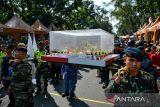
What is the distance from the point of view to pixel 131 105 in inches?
147

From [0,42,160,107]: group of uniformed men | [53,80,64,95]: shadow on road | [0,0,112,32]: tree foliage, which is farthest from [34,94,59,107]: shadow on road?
[0,0,112,32]: tree foliage

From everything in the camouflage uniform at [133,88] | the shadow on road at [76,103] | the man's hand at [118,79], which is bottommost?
the shadow on road at [76,103]

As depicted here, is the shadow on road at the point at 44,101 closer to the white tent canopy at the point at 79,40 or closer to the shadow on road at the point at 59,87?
the shadow on road at the point at 59,87

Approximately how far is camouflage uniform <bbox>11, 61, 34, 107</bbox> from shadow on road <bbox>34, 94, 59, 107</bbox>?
260 centimetres

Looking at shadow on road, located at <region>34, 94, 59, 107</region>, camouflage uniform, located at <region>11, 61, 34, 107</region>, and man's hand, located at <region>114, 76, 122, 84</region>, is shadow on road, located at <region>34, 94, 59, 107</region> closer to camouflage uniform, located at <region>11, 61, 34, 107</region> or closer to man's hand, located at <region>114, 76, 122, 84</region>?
camouflage uniform, located at <region>11, 61, 34, 107</region>

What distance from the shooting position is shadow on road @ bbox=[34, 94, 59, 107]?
8.83 meters

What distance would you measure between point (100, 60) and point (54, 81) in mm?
5012

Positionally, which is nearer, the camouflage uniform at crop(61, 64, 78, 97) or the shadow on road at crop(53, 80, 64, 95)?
the camouflage uniform at crop(61, 64, 78, 97)

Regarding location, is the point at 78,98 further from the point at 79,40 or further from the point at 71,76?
the point at 79,40

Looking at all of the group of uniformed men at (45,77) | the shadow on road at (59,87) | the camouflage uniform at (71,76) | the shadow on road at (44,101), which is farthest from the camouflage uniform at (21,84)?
the shadow on road at (59,87)

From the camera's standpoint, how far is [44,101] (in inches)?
366

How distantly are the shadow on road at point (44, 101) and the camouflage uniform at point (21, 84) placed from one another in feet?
8.54

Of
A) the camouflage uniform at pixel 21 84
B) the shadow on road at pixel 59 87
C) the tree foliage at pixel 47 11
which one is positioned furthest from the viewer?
the tree foliage at pixel 47 11

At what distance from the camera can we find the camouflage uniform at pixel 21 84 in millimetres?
6133
